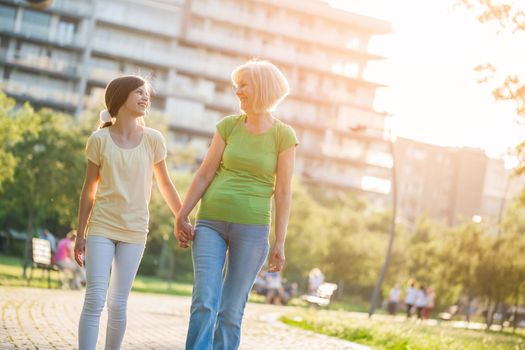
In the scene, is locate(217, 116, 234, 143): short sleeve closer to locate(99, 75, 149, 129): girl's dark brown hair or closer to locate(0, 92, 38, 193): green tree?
locate(99, 75, 149, 129): girl's dark brown hair

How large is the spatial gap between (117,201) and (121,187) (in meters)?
0.09

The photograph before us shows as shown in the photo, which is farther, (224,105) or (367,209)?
(367,209)

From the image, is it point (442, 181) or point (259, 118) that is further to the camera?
point (442, 181)

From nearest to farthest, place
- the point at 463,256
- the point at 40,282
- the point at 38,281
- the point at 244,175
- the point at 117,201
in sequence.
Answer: the point at 244,175
the point at 117,201
the point at 40,282
the point at 38,281
the point at 463,256

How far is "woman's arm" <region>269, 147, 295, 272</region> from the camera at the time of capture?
6.15m

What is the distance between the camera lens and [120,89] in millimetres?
6492

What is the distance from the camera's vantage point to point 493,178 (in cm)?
12900

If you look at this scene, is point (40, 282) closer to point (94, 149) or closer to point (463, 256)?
point (94, 149)

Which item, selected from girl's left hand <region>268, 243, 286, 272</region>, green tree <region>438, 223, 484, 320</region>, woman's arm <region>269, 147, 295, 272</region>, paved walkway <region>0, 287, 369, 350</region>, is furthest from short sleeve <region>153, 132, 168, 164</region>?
green tree <region>438, 223, 484, 320</region>

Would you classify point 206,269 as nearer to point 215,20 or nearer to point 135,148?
point 135,148

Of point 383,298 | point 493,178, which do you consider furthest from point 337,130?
point 493,178

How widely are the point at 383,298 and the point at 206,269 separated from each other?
72034 millimetres

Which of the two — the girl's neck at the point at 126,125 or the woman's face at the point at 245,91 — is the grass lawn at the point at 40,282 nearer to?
the girl's neck at the point at 126,125

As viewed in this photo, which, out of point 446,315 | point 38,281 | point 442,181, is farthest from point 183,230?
point 442,181
